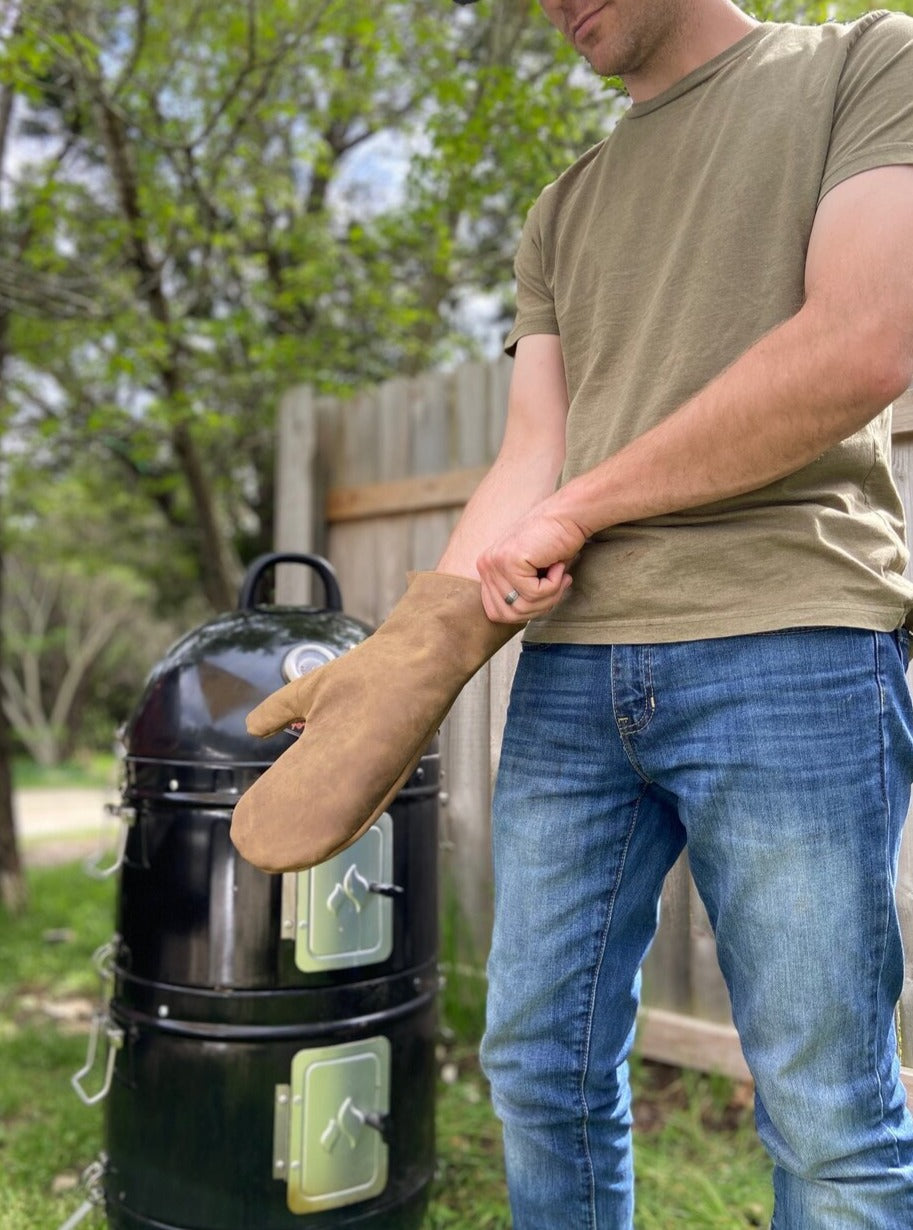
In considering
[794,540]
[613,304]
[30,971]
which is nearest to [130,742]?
[613,304]

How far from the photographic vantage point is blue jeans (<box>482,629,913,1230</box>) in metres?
1.14

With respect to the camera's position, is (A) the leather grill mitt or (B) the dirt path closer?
(A) the leather grill mitt

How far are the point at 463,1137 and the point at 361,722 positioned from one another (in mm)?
1857

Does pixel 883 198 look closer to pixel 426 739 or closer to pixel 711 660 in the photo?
pixel 711 660

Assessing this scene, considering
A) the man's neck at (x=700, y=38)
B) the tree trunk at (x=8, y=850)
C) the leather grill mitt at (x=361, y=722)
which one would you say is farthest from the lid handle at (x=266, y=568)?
the tree trunk at (x=8, y=850)

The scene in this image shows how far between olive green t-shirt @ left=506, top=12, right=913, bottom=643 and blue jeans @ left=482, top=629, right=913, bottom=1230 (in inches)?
2.3

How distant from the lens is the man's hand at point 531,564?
4.16 feet

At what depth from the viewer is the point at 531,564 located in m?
1.28

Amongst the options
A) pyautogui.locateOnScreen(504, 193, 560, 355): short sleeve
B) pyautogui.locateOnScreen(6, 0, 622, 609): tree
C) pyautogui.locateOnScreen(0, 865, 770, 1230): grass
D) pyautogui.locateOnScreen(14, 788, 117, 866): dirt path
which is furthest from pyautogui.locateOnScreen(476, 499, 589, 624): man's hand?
pyautogui.locateOnScreen(14, 788, 117, 866): dirt path

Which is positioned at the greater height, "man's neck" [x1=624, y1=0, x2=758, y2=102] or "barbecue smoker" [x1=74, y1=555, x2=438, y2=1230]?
"man's neck" [x1=624, y1=0, x2=758, y2=102]

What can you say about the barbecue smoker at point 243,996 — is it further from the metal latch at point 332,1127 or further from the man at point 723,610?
the man at point 723,610

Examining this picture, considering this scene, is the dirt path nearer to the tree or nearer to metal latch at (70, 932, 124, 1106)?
the tree

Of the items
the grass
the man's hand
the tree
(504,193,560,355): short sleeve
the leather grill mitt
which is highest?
the tree

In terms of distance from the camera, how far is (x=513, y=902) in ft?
4.58
